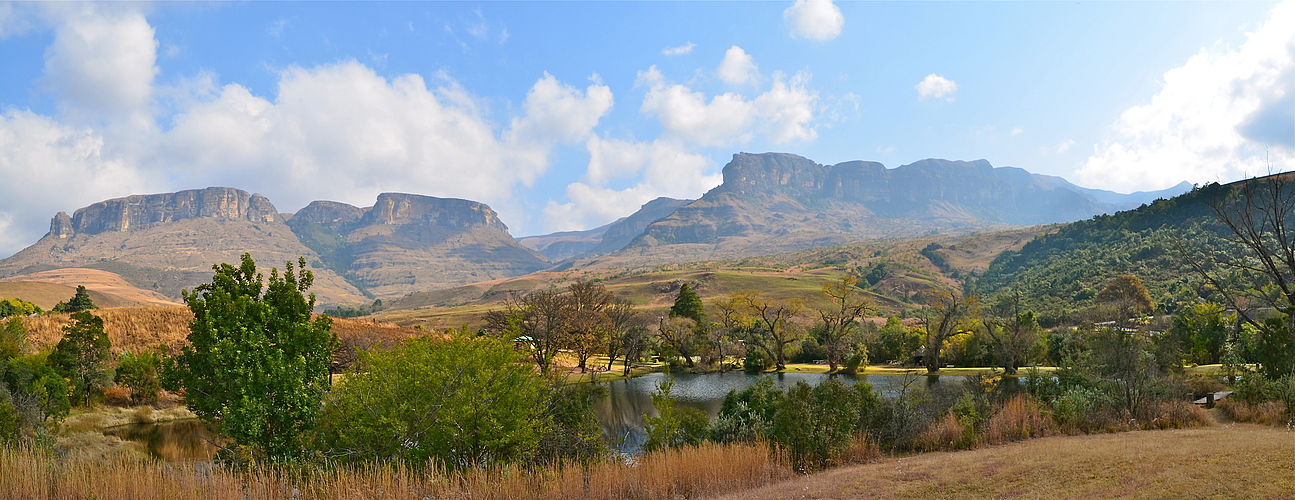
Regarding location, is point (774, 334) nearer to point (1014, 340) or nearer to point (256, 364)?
point (1014, 340)

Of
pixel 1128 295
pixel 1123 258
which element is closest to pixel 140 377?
pixel 1128 295

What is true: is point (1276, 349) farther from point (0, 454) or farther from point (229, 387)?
point (0, 454)

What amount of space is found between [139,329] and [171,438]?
2290 cm

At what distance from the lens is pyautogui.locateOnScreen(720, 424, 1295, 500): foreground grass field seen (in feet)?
25.5

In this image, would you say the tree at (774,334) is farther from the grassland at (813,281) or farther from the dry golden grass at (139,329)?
the grassland at (813,281)

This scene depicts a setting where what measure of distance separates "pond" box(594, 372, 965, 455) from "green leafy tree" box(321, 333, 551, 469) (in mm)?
10714

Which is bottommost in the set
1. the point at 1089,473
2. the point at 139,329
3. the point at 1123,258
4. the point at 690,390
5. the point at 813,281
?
the point at 690,390

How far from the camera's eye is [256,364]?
9297 mm

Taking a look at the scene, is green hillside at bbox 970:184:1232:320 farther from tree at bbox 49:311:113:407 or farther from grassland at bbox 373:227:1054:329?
tree at bbox 49:311:113:407

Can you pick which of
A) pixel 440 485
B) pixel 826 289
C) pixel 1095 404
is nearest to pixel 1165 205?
pixel 826 289

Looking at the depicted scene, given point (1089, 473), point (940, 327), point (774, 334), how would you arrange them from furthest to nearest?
point (774, 334), point (940, 327), point (1089, 473)

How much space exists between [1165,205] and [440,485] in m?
122

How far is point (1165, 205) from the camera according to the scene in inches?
3711

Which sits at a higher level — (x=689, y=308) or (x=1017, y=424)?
(x=689, y=308)
